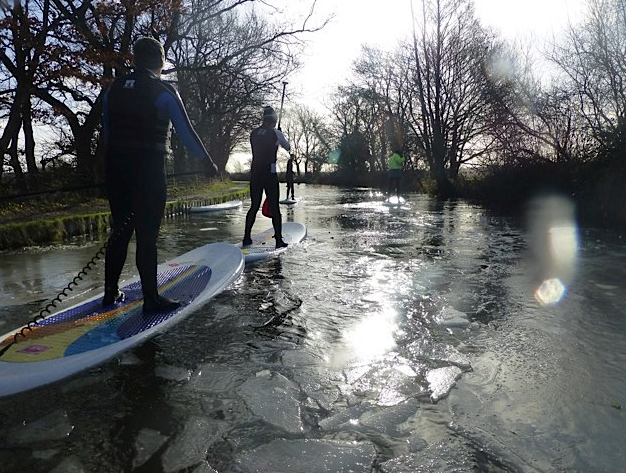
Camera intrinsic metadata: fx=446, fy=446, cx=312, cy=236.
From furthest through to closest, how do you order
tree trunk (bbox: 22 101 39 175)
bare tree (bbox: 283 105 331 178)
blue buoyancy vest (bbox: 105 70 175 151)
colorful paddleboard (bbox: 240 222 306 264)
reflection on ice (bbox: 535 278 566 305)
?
bare tree (bbox: 283 105 331 178) → tree trunk (bbox: 22 101 39 175) → colorful paddleboard (bbox: 240 222 306 264) → reflection on ice (bbox: 535 278 566 305) → blue buoyancy vest (bbox: 105 70 175 151)

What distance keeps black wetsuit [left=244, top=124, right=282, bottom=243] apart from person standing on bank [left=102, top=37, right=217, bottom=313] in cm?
264

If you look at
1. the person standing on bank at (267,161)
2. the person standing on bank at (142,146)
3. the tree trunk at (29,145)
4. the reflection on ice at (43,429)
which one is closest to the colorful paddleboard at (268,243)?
the person standing on bank at (267,161)

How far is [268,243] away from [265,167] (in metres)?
1.09

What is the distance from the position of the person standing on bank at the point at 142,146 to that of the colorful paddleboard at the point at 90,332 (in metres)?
0.22

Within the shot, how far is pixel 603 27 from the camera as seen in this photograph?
36.0 feet

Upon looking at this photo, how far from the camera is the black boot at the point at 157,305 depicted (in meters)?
3.04

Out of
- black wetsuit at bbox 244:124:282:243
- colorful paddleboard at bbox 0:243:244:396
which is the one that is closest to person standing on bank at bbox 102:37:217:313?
colorful paddleboard at bbox 0:243:244:396

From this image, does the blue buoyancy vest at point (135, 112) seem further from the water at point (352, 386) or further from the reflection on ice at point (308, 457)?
the reflection on ice at point (308, 457)

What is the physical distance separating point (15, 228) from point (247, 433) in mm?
6519

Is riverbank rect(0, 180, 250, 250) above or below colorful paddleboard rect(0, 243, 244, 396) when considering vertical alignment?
above

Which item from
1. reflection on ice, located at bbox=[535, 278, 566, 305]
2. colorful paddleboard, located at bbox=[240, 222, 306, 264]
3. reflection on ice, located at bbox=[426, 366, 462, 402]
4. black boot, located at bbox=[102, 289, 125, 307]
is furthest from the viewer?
colorful paddleboard, located at bbox=[240, 222, 306, 264]

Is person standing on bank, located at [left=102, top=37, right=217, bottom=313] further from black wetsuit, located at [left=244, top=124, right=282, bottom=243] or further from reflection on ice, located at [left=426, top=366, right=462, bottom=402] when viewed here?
black wetsuit, located at [left=244, top=124, right=282, bottom=243]

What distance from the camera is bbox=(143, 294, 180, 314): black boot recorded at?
3045 mm

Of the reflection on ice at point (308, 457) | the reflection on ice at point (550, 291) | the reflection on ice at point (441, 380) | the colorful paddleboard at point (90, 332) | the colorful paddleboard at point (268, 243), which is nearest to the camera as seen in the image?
the reflection on ice at point (308, 457)
